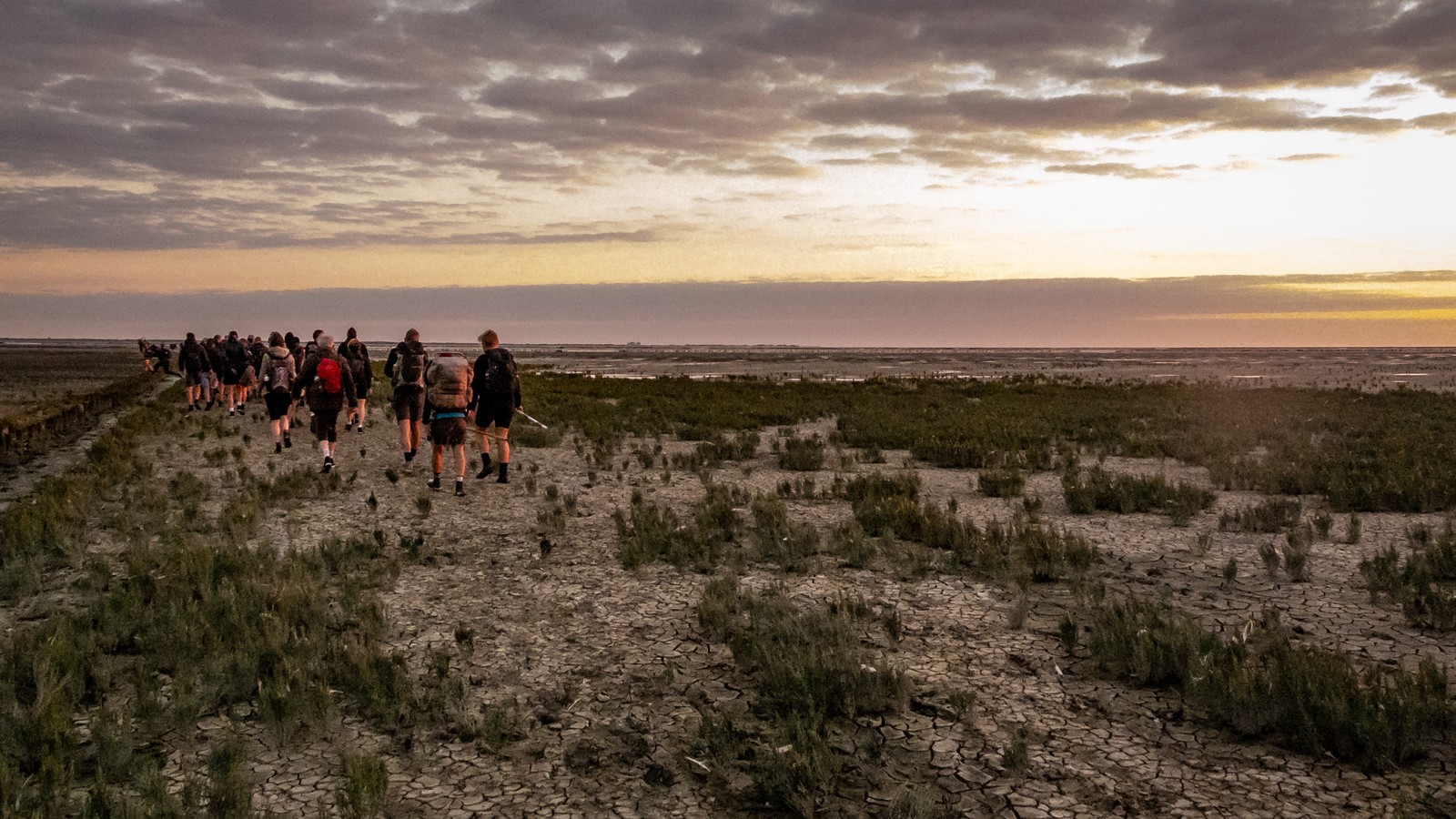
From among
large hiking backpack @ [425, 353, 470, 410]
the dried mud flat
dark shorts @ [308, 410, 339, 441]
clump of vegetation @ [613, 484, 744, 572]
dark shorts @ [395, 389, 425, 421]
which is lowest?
the dried mud flat

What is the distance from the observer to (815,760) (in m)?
4.58

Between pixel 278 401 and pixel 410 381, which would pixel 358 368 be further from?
pixel 410 381

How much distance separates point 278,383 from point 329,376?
12.7ft

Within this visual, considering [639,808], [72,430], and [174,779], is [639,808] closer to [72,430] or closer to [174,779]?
[174,779]

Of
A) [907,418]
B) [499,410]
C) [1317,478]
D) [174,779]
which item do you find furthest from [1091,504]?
[907,418]

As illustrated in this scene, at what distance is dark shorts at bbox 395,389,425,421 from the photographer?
15333mm

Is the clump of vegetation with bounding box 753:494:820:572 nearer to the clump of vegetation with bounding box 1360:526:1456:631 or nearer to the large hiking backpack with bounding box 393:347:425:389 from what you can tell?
the clump of vegetation with bounding box 1360:526:1456:631

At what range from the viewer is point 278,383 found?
56.7 ft

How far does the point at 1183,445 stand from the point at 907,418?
26.8 feet

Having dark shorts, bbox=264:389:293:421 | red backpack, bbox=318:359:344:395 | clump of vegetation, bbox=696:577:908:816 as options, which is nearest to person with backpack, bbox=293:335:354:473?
red backpack, bbox=318:359:344:395

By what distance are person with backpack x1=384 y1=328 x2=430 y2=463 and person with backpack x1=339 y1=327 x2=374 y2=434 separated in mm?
1985

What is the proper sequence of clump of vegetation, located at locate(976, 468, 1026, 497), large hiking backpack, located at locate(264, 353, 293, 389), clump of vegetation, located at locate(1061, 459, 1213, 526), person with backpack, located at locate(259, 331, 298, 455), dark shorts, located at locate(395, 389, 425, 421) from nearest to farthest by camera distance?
clump of vegetation, located at locate(1061, 459, 1213, 526), clump of vegetation, located at locate(976, 468, 1026, 497), dark shorts, located at locate(395, 389, 425, 421), person with backpack, located at locate(259, 331, 298, 455), large hiking backpack, located at locate(264, 353, 293, 389)

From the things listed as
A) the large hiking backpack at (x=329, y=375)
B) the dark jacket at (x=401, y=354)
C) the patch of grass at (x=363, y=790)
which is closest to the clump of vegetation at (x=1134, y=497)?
the dark jacket at (x=401, y=354)

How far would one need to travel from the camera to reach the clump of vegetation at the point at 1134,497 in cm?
1227
